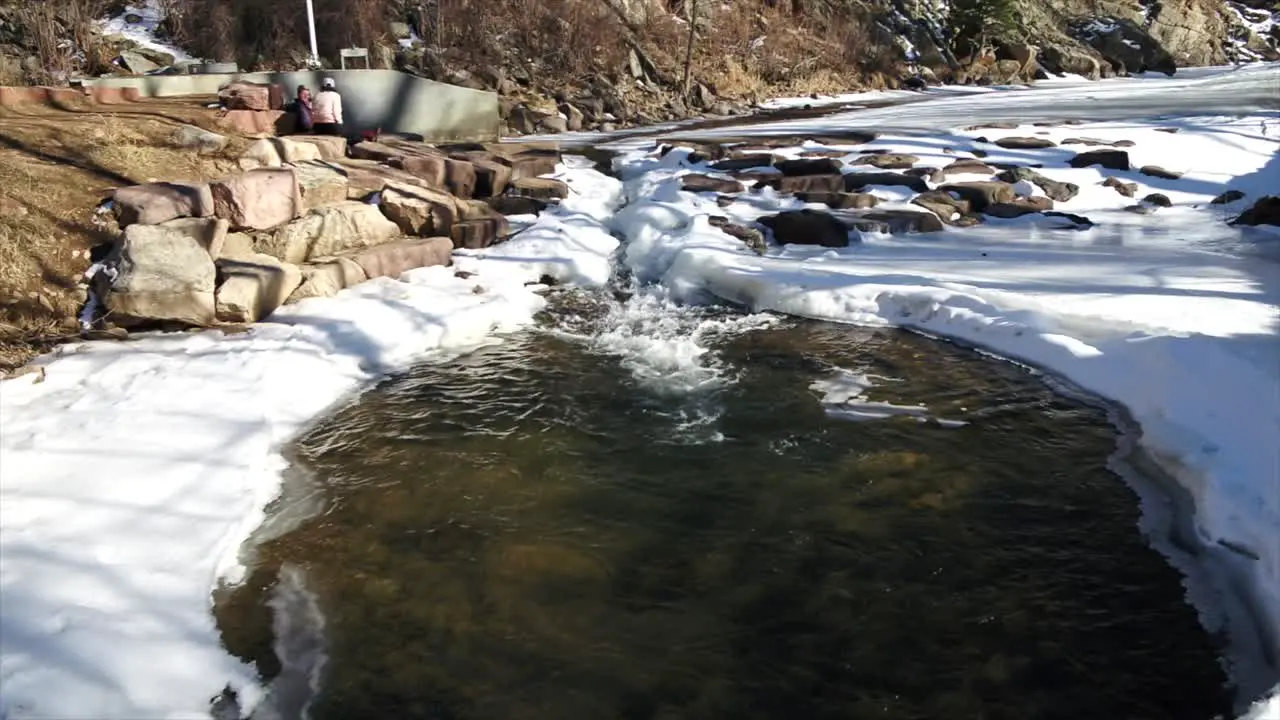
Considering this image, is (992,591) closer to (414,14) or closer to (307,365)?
(307,365)

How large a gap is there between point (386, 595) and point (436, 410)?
2.04 metres

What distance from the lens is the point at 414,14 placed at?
1036 inches

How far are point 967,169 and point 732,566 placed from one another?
9494 mm

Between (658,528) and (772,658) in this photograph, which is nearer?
(772,658)

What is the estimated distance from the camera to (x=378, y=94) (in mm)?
14578

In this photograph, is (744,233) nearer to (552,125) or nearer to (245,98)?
(245,98)

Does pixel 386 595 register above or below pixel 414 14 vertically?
below

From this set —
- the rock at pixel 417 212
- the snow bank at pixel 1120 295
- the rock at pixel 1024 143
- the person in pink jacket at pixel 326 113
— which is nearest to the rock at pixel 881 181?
the snow bank at pixel 1120 295

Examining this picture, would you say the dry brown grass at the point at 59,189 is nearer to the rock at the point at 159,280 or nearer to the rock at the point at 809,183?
the rock at the point at 159,280

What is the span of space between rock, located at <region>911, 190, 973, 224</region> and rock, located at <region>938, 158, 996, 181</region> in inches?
51.6

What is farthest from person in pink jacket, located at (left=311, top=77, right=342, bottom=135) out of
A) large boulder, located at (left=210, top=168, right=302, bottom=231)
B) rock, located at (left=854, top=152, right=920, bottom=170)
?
rock, located at (left=854, top=152, right=920, bottom=170)

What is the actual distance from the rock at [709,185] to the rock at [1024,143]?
16.9ft

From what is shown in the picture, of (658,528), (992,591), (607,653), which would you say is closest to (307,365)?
(658,528)

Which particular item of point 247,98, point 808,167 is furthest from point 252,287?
point 808,167
